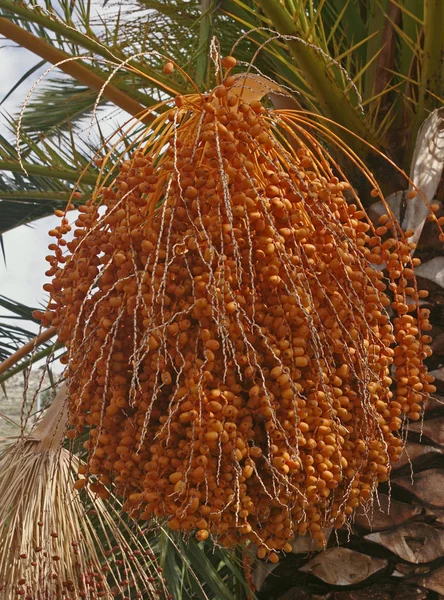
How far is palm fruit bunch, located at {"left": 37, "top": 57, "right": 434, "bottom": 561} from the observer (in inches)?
53.4

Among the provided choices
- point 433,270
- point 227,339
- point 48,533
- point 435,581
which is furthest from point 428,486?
point 48,533

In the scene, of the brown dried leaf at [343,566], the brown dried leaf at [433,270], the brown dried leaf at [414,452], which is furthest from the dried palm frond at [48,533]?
the brown dried leaf at [433,270]

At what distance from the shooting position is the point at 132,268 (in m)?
1.44

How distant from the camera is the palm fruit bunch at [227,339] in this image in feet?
4.45

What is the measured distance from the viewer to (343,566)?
1837mm

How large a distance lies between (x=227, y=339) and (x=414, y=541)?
0.82m

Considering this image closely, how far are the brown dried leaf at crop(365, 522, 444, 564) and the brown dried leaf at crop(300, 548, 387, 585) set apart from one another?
0.15ft

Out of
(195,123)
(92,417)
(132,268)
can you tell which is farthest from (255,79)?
(92,417)

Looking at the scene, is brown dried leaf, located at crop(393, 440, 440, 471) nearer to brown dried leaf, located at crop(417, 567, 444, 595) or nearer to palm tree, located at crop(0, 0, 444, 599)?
palm tree, located at crop(0, 0, 444, 599)

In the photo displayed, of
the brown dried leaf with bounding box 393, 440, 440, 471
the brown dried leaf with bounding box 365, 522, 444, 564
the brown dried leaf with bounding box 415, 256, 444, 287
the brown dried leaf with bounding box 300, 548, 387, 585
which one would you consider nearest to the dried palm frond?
the brown dried leaf with bounding box 300, 548, 387, 585

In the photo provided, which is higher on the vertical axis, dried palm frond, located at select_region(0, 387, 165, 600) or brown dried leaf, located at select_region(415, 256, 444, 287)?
brown dried leaf, located at select_region(415, 256, 444, 287)

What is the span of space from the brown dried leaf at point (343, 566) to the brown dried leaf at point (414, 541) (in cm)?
4

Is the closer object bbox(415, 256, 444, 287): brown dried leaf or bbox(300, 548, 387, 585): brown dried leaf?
bbox(300, 548, 387, 585): brown dried leaf

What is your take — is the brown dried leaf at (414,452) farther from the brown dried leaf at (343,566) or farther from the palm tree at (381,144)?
the brown dried leaf at (343,566)
